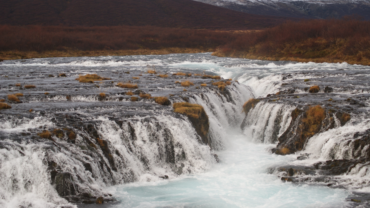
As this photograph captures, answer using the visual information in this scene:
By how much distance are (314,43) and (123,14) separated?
304 feet

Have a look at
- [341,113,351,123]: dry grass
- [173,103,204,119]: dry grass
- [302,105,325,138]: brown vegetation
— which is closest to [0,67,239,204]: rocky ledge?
[173,103,204,119]: dry grass

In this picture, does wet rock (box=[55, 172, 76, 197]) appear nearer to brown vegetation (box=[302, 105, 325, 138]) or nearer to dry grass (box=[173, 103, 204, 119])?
dry grass (box=[173, 103, 204, 119])

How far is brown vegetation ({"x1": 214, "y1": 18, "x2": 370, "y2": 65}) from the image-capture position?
47.5m

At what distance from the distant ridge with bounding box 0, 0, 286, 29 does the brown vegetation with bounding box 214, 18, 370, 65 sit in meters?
69.0

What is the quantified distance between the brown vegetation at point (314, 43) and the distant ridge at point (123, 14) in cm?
6904

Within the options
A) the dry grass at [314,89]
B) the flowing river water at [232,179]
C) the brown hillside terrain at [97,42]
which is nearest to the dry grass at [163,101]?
the flowing river water at [232,179]

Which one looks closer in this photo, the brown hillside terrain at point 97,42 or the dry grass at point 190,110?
the dry grass at point 190,110

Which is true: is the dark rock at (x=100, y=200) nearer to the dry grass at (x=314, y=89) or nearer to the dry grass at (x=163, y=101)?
the dry grass at (x=163, y=101)

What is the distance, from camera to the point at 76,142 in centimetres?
1547

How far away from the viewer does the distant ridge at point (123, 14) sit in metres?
117

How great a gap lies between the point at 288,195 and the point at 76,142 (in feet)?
30.1

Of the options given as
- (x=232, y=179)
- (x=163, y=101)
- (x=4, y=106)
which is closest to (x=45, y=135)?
(x=4, y=106)

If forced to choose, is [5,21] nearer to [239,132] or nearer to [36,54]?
[36,54]

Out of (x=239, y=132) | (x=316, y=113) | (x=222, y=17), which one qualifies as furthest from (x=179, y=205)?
(x=222, y=17)
